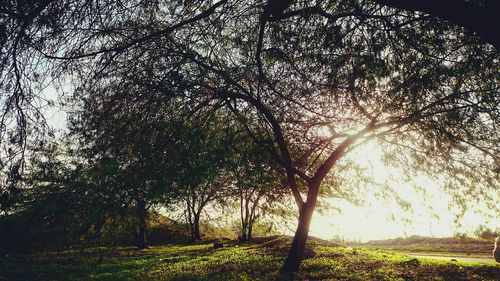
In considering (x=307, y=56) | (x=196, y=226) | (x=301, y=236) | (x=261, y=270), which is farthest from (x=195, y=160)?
(x=196, y=226)

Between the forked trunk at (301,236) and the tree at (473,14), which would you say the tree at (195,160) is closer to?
the tree at (473,14)

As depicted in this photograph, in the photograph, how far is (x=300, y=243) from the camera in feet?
47.5

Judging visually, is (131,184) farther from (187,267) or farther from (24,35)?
(187,267)

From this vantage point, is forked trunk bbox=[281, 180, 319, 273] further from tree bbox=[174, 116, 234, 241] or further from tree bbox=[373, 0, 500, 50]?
tree bbox=[373, 0, 500, 50]

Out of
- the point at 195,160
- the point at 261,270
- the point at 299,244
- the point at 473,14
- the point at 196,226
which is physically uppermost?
the point at 473,14

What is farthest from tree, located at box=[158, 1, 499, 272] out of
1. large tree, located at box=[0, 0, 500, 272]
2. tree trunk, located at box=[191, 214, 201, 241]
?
tree trunk, located at box=[191, 214, 201, 241]

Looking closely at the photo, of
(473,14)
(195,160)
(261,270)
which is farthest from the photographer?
(261,270)

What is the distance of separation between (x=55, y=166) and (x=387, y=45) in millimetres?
6498

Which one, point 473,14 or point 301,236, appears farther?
point 301,236

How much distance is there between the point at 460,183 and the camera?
13.1m

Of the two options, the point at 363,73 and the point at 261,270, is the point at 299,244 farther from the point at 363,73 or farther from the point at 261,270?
the point at 363,73

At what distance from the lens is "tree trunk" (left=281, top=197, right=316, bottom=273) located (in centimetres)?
1416

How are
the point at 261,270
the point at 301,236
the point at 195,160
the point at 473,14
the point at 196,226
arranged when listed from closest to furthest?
the point at 473,14 → the point at 195,160 → the point at 301,236 → the point at 261,270 → the point at 196,226

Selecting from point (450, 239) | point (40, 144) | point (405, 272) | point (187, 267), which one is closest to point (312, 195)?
point (405, 272)
